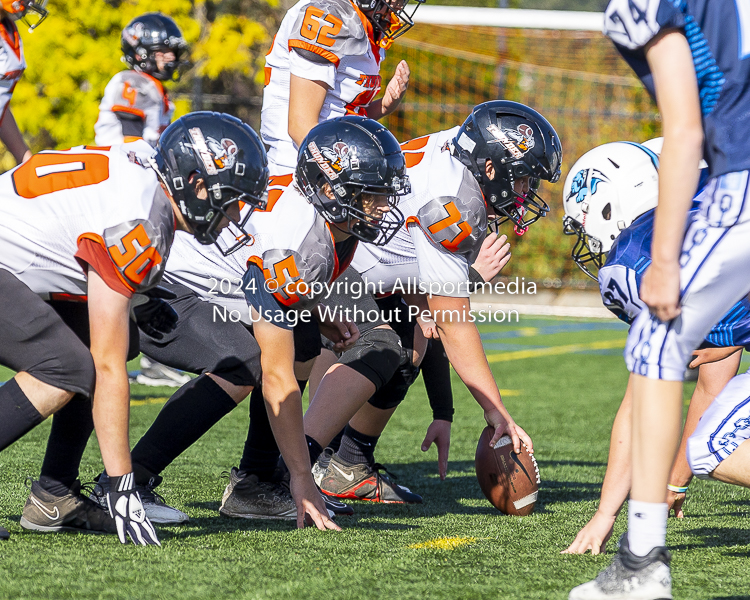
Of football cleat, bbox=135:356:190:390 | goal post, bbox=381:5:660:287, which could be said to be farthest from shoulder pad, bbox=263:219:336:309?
goal post, bbox=381:5:660:287

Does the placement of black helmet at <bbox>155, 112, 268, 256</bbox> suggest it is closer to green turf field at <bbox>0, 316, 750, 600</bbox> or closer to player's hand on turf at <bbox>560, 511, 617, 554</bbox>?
green turf field at <bbox>0, 316, 750, 600</bbox>

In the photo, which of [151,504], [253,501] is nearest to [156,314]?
[151,504]

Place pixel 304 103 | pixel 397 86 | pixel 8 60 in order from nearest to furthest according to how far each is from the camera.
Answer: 1. pixel 304 103
2. pixel 397 86
3. pixel 8 60

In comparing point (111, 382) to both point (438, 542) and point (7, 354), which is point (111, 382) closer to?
point (7, 354)

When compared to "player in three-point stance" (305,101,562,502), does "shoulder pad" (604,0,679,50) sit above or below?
above

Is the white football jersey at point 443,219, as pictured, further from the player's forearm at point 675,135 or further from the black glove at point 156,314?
the player's forearm at point 675,135

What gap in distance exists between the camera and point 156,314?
3.05 meters

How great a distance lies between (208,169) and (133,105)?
3.96 metres

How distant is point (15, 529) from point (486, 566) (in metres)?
1.48

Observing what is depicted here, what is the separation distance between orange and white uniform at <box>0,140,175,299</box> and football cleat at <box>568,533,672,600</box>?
1.39 meters

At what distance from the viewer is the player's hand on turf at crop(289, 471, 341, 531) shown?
3.06 m

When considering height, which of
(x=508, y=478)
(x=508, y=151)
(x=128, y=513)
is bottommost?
(x=508, y=478)

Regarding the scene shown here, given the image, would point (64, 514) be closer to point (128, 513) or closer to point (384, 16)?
point (128, 513)

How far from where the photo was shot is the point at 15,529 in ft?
10.2
